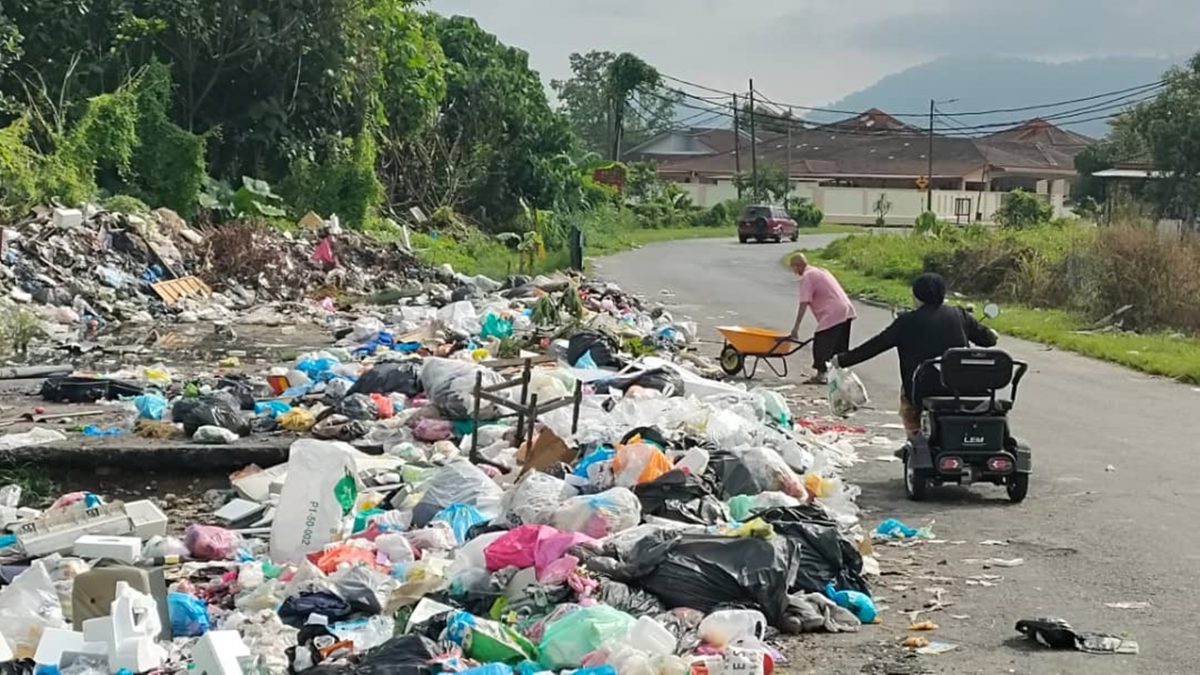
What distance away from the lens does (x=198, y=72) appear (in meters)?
33.6

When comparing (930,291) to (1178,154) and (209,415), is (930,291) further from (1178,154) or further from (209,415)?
(1178,154)

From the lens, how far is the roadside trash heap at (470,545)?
18.5 ft

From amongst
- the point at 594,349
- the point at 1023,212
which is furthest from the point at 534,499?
the point at 1023,212

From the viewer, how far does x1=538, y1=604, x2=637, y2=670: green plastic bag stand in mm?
5543

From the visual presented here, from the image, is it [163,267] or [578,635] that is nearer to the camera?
[578,635]

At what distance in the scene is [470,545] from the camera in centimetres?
673

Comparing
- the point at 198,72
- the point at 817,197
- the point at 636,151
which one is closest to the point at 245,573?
the point at 198,72

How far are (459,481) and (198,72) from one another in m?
28.0

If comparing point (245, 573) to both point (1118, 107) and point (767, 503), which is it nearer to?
point (767, 503)

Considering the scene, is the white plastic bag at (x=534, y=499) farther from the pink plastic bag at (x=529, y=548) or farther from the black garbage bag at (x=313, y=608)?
the black garbage bag at (x=313, y=608)

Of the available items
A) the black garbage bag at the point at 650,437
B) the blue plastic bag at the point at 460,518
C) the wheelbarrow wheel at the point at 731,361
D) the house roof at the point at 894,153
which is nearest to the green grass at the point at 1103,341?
the wheelbarrow wheel at the point at 731,361

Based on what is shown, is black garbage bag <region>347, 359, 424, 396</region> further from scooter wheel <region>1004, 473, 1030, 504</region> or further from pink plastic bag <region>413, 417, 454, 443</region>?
scooter wheel <region>1004, 473, 1030, 504</region>

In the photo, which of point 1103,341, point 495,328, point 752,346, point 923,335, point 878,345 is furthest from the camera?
point 1103,341

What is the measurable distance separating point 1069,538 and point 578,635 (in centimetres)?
380
